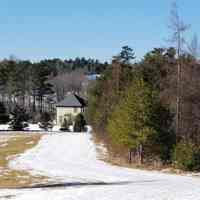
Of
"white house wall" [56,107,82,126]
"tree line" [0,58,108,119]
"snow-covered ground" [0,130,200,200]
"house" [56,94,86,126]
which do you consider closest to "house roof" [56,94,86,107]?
"house" [56,94,86,126]

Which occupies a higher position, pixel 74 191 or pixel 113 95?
pixel 113 95

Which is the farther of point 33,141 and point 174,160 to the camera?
point 33,141

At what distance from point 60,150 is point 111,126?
357 inches

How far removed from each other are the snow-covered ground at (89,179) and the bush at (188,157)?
1521 millimetres

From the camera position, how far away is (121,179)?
21.1 meters

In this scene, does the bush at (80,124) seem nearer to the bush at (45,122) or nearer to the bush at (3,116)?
the bush at (45,122)

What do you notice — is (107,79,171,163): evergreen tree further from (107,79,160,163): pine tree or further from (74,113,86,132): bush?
(74,113,86,132): bush

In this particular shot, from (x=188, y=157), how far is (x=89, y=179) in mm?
5952

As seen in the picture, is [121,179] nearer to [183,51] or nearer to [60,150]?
A: [183,51]

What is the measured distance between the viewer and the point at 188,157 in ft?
81.5

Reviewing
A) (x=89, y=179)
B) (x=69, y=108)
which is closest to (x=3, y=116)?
(x=69, y=108)

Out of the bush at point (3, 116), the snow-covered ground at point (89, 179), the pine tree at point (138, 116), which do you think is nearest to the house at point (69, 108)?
the bush at point (3, 116)

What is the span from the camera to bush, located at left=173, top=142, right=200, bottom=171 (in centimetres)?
2481

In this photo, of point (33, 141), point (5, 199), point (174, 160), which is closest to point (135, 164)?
point (174, 160)
